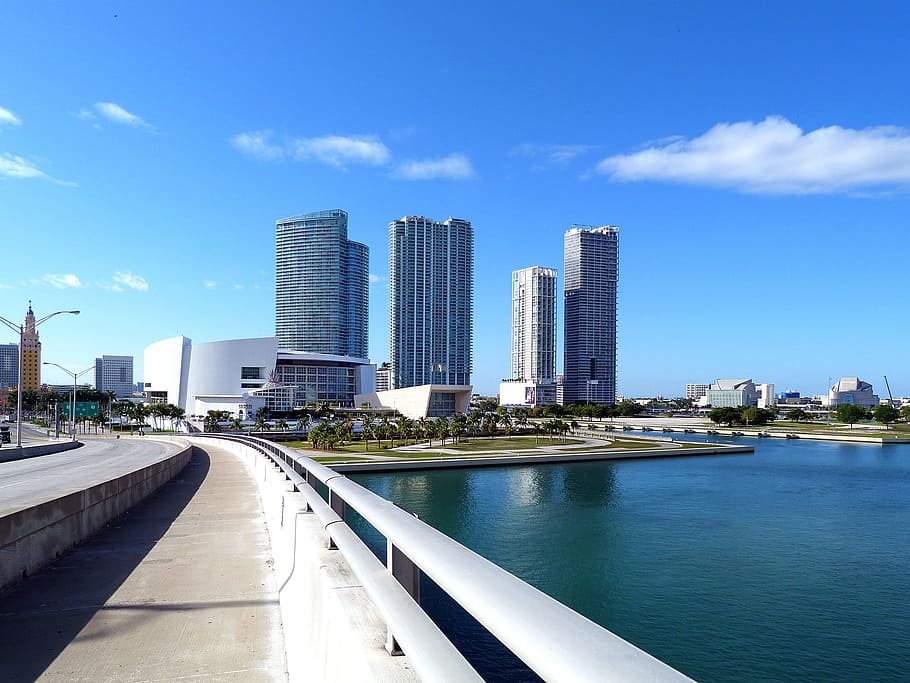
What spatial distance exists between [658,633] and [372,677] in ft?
69.8

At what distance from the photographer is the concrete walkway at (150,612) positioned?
4.96 metres

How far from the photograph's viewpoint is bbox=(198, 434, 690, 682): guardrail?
4.76ft

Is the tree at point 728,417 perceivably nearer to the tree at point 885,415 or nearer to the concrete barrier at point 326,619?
the tree at point 885,415

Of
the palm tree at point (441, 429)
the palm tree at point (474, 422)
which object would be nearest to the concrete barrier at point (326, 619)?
the palm tree at point (441, 429)

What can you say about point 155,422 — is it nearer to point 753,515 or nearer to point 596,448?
point 596,448

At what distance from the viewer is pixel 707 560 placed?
3012cm

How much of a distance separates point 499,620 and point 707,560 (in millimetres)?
31953

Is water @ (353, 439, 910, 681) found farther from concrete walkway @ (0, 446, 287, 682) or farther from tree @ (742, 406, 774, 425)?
tree @ (742, 406, 774, 425)

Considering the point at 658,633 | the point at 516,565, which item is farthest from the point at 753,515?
the point at 658,633

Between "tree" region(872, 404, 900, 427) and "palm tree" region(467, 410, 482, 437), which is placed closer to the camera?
"palm tree" region(467, 410, 482, 437)

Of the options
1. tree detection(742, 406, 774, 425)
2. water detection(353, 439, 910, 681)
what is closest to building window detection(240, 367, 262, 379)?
water detection(353, 439, 910, 681)

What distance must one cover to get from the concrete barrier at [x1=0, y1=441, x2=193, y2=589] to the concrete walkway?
185 millimetres

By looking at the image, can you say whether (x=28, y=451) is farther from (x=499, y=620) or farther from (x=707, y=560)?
(x=499, y=620)

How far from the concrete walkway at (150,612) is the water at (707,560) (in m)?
11.9
